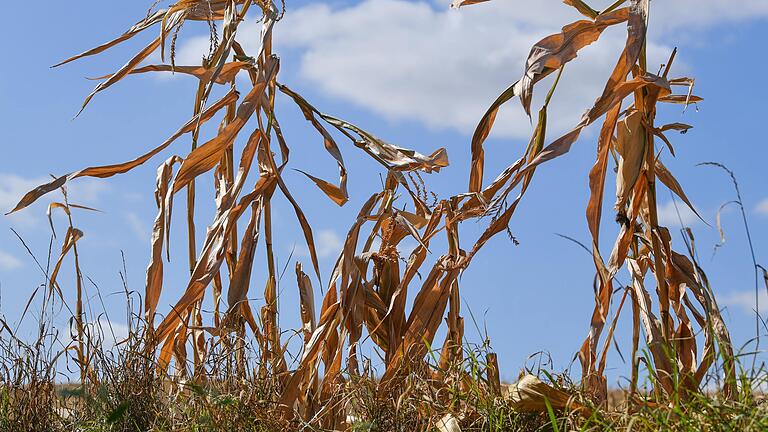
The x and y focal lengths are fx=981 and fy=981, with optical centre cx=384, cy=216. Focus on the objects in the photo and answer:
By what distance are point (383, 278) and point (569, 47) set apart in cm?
79

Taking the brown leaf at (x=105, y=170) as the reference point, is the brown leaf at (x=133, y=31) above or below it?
above

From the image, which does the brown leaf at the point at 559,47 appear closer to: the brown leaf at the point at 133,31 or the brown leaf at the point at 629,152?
the brown leaf at the point at 629,152

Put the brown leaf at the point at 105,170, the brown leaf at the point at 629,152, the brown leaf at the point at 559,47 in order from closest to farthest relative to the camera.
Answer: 1. the brown leaf at the point at 559,47
2. the brown leaf at the point at 629,152
3. the brown leaf at the point at 105,170

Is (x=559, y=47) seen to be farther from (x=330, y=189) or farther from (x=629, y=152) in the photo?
(x=330, y=189)

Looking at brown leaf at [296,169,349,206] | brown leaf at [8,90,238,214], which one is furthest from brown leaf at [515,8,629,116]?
brown leaf at [8,90,238,214]

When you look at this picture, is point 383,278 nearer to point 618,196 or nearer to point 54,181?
point 618,196

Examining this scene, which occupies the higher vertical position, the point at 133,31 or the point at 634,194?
the point at 133,31

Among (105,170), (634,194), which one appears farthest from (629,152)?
(105,170)

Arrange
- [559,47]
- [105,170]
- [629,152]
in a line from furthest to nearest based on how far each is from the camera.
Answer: [105,170] → [629,152] → [559,47]

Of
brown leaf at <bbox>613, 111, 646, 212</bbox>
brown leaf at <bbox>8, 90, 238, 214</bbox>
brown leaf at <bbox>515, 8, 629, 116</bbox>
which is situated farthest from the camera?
brown leaf at <bbox>8, 90, 238, 214</bbox>

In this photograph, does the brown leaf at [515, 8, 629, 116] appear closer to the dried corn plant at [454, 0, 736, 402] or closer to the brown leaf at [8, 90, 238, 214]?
the dried corn plant at [454, 0, 736, 402]

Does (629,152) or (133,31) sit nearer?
(629,152)

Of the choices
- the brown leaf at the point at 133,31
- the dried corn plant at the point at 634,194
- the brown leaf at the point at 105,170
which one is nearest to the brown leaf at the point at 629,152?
the dried corn plant at the point at 634,194

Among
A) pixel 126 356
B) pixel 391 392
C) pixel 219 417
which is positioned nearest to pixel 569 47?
pixel 391 392
